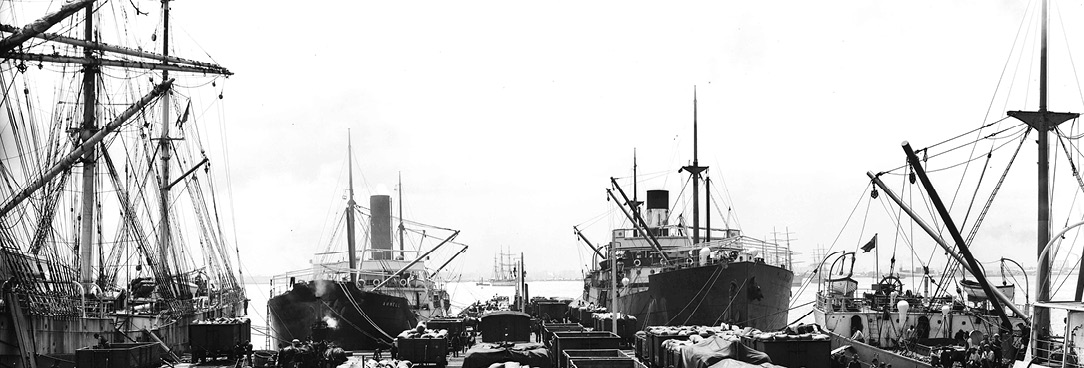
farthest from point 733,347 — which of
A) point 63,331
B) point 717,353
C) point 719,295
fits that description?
point 719,295

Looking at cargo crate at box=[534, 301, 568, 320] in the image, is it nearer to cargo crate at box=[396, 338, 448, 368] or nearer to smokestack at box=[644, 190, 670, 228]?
smokestack at box=[644, 190, 670, 228]

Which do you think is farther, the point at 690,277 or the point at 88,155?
the point at 690,277

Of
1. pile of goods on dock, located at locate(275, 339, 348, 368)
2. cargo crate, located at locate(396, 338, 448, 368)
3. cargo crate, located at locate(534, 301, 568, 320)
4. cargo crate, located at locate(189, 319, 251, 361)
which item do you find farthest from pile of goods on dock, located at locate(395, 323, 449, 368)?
cargo crate, located at locate(534, 301, 568, 320)

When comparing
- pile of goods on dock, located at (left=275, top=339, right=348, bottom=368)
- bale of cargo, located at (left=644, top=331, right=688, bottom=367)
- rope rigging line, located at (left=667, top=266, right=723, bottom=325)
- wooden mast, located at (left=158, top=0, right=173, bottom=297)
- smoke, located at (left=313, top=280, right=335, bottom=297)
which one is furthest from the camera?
wooden mast, located at (left=158, top=0, right=173, bottom=297)

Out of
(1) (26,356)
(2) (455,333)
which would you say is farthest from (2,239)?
(2) (455,333)

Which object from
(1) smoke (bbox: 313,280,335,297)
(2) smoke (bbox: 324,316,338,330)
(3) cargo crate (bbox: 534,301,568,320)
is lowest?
(3) cargo crate (bbox: 534,301,568,320)

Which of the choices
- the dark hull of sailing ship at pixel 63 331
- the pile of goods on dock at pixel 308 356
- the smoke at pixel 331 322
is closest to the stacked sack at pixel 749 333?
the pile of goods on dock at pixel 308 356

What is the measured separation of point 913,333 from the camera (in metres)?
43.8

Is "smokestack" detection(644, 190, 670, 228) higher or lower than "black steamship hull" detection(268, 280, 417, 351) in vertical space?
higher

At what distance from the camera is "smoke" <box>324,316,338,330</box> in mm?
55094

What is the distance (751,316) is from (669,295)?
521 centimetres

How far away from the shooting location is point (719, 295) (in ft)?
182

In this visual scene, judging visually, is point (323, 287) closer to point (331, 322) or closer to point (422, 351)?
point (331, 322)

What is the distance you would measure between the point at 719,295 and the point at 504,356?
30.0 metres
